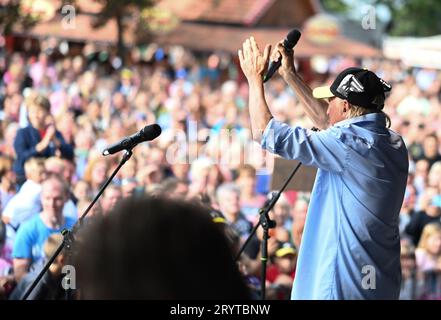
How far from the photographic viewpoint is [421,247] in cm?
885

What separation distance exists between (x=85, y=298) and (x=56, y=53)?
23.8 m

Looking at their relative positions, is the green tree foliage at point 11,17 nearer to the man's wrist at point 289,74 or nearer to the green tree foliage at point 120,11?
the green tree foliage at point 120,11

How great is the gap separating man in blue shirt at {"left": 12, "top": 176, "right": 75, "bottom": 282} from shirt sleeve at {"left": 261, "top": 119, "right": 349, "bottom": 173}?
2.80 metres

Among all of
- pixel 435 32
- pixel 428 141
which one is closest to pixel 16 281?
pixel 428 141

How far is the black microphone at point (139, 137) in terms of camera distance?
14.2 feet

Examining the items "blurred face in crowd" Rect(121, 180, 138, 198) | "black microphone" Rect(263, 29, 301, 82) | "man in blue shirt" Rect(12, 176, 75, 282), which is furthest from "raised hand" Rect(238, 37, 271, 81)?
"blurred face in crowd" Rect(121, 180, 138, 198)

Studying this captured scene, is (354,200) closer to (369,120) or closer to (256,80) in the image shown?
(369,120)

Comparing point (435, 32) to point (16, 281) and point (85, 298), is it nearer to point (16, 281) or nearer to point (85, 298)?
point (16, 281)

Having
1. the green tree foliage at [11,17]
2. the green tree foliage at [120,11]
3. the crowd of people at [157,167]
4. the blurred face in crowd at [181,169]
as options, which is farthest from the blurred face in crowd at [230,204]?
the green tree foliage at [120,11]

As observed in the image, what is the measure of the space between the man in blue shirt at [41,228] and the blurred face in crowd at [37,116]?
1606 mm

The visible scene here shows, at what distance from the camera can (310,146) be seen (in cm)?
383

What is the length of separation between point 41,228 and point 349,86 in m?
3.23

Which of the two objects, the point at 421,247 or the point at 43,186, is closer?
the point at 43,186
